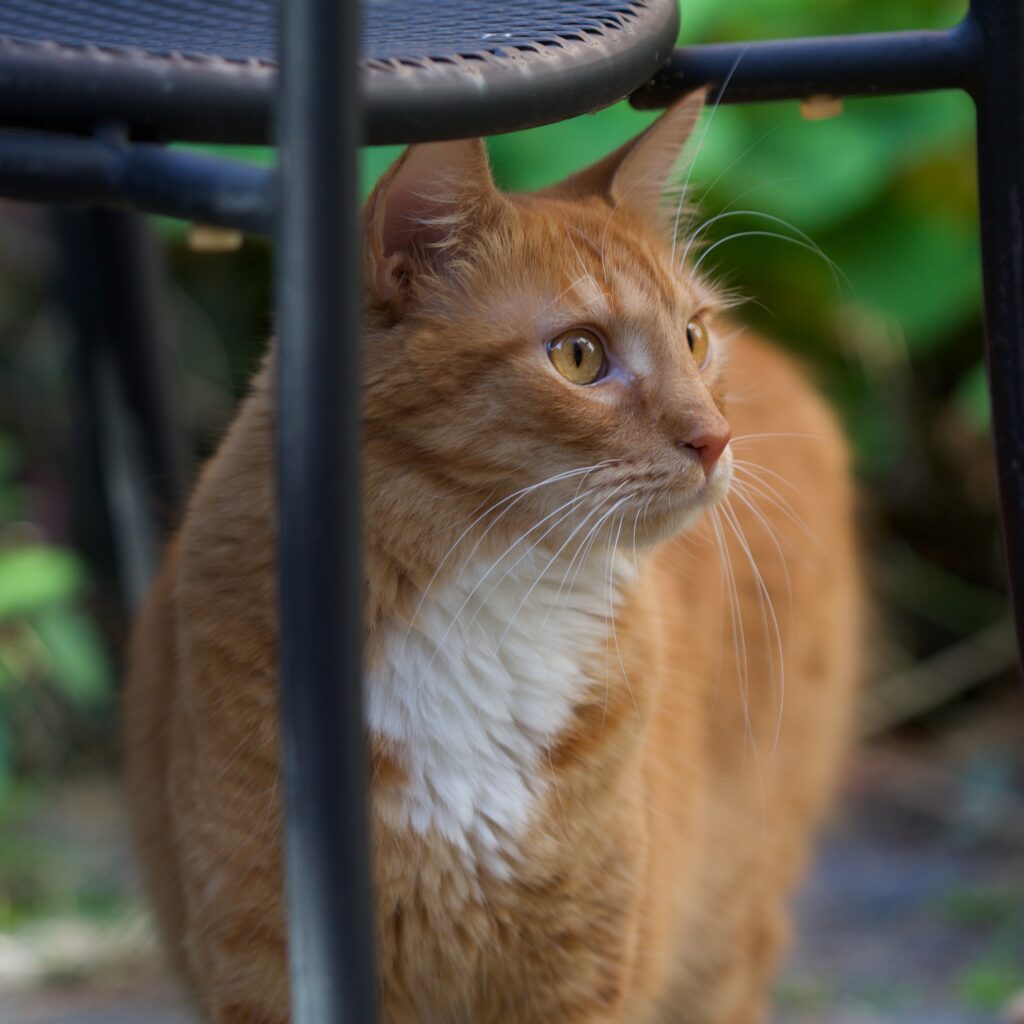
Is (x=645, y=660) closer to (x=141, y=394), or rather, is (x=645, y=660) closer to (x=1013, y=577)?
(x=1013, y=577)

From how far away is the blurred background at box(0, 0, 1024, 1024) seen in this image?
84.2 inches

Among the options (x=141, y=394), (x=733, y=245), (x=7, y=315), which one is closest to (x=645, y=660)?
(x=141, y=394)

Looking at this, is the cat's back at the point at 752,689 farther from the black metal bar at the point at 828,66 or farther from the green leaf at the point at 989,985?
the black metal bar at the point at 828,66

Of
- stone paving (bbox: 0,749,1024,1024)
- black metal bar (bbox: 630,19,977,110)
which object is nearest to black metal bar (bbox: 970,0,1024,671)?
black metal bar (bbox: 630,19,977,110)

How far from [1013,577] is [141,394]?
1158mm

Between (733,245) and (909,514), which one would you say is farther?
(909,514)

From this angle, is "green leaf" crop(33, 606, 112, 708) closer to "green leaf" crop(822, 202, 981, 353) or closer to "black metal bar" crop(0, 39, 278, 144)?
"green leaf" crop(822, 202, 981, 353)

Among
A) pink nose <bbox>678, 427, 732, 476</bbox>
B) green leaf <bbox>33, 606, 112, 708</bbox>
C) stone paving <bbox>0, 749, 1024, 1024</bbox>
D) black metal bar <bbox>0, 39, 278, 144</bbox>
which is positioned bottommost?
stone paving <bbox>0, 749, 1024, 1024</bbox>

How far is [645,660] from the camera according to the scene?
132cm

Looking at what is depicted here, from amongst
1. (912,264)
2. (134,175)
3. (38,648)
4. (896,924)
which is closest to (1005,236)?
(134,175)

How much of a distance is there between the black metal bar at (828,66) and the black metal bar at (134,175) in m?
0.53

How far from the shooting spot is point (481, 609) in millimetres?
1206

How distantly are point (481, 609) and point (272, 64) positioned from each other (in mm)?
492

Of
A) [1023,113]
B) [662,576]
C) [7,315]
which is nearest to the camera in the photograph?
[1023,113]
